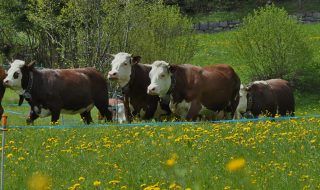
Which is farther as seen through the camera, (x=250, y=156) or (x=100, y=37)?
(x=100, y=37)

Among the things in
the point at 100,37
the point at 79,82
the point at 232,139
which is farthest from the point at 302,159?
the point at 100,37

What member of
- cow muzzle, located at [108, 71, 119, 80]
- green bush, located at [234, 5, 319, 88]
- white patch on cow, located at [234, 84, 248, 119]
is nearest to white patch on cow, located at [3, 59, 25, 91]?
cow muzzle, located at [108, 71, 119, 80]

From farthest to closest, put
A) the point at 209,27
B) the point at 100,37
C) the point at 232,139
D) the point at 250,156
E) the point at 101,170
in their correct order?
the point at 209,27 → the point at 100,37 → the point at 232,139 → the point at 250,156 → the point at 101,170

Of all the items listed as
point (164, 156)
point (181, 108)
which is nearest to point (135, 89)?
point (181, 108)

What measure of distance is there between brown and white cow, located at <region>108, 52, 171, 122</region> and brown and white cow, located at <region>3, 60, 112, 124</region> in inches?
54.2

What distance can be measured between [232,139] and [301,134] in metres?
1.21

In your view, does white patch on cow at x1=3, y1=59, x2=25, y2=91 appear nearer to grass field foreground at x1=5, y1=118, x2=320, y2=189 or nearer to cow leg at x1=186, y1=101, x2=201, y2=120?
grass field foreground at x1=5, y1=118, x2=320, y2=189

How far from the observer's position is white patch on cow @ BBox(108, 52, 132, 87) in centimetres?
1602

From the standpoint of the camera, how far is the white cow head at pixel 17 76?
1617 cm

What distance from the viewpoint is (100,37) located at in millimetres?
33031

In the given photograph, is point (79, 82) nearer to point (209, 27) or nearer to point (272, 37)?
point (272, 37)

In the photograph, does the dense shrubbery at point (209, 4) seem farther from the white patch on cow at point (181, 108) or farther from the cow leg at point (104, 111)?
the white patch on cow at point (181, 108)

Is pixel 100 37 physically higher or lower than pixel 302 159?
lower

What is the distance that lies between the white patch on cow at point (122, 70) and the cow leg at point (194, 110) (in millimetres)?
1788
